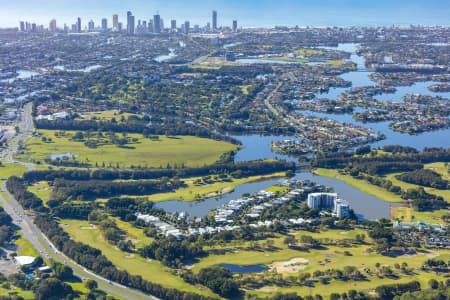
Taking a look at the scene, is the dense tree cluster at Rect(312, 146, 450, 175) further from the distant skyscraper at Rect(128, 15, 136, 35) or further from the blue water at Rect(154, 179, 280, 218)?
the distant skyscraper at Rect(128, 15, 136, 35)

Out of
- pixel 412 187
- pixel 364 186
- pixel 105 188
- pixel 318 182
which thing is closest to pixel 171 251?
pixel 105 188

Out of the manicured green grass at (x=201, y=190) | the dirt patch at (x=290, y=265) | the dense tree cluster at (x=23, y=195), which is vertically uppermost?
the dense tree cluster at (x=23, y=195)

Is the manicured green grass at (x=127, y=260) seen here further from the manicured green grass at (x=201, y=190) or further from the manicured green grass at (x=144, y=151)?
the manicured green grass at (x=144, y=151)

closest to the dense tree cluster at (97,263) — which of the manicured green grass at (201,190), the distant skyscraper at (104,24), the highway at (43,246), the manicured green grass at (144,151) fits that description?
the highway at (43,246)

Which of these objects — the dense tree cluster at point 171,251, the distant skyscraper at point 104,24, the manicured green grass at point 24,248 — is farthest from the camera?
the distant skyscraper at point 104,24

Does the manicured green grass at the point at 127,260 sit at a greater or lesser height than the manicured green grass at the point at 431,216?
lesser

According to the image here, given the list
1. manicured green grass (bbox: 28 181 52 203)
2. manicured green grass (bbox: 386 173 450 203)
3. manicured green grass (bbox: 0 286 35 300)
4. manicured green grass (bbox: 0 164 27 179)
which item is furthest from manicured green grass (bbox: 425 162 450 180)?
manicured green grass (bbox: 0 164 27 179)

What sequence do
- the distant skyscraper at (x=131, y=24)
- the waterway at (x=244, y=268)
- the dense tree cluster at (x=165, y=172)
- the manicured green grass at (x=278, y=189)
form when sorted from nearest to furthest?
the waterway at (x=244, y=268), the manicured green grass at (x=278, y=189), the dense tree cluster at (x=165, y=172), the distant skyscraper at (x=131, y=24)
